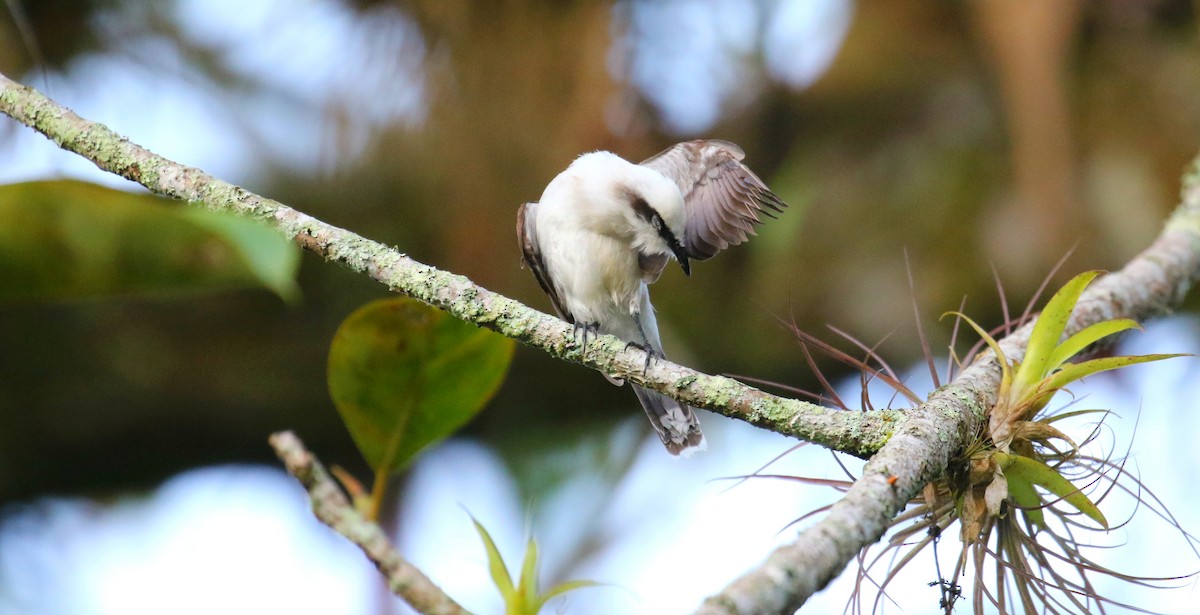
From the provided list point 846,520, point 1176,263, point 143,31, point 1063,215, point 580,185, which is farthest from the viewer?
point 143,31

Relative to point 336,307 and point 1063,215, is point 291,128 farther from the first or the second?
point 1063,215

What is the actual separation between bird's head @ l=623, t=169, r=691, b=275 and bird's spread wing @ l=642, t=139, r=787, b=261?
0.09 ft

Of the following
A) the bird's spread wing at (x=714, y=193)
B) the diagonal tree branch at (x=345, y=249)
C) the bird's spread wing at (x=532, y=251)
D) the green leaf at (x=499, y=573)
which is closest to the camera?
the green leaf at (x=499, y=573)

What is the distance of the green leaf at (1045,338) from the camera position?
125cm

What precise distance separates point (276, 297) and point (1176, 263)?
226cm

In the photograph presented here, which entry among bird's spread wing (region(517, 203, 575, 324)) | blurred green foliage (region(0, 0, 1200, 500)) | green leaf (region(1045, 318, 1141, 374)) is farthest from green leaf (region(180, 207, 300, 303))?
blurred green foliage (region(0, 0, 1200, 500))

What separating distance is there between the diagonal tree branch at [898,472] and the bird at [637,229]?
21.5 inches

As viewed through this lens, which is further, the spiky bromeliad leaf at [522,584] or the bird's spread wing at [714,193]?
the bird's spread wing at [714,193]

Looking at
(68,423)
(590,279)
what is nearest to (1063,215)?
(590,279)

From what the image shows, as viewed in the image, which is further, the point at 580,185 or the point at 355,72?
the point at 355,72

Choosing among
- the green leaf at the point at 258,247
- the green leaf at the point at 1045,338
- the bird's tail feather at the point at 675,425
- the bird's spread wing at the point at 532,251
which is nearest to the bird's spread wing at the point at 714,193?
the bird's spread wing at the point at 532,251

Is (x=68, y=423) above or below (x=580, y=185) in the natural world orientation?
above

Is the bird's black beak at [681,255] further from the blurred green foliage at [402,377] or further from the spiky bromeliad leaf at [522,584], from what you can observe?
the spiky bromeliad leaf at [522,584]

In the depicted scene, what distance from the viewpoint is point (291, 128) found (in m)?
2.75
